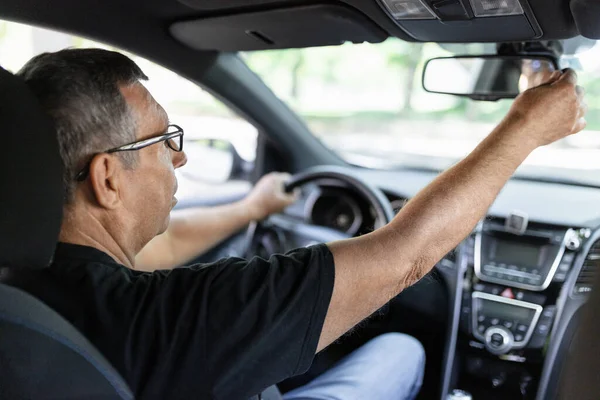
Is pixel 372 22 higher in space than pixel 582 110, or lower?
higher

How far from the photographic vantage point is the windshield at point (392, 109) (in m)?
3.21

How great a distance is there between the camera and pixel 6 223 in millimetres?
1377

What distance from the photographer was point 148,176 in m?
1.72

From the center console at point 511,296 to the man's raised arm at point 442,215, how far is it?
3.79 ft

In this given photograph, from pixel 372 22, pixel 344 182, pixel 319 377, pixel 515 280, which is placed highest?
pixel 372 22

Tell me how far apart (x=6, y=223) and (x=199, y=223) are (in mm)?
1735

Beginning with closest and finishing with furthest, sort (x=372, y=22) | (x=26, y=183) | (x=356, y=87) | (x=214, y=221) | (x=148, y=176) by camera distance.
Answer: (x=26, y=183), (x=148, y=176), (x=372, y=22), (x=214, y=221), (x=356, y=87)

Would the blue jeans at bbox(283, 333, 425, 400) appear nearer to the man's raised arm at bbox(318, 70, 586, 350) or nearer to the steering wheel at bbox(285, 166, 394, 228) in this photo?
the steering wheel at bbox(285, 166, 394, 228)

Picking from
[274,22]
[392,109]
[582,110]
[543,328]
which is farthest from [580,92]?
[392,109]

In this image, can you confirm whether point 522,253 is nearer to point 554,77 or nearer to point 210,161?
point 554,77

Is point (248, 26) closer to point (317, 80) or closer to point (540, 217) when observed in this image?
point (540, 217)

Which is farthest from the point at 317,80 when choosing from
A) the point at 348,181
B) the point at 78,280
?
the point at 78,280

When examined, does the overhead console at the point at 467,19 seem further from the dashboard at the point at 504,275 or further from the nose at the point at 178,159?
the dashboard at the point at 504,275

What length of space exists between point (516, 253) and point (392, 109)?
99.9 inches
